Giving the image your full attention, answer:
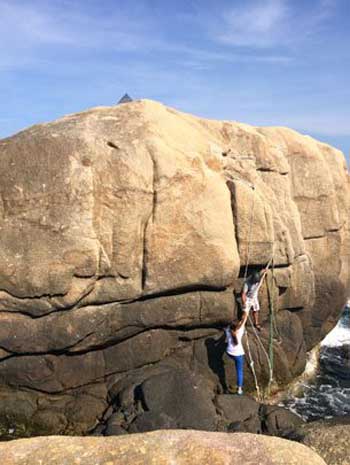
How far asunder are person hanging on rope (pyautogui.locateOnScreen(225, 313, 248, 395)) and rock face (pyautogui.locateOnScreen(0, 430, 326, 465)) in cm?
881

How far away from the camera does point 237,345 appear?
15188 mm

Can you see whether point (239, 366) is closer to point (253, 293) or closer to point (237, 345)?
point (237, 345)

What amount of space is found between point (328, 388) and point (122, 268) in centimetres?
1014

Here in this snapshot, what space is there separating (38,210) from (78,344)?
4.35 meters

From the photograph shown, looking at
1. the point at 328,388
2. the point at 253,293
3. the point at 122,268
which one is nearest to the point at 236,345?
the point at 253,293

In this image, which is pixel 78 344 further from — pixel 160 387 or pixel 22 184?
pixel 22 184

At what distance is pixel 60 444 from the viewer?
628cm

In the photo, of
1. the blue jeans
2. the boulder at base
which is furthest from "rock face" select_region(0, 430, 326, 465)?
the blue jeans

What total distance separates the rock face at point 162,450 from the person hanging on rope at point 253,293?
1000 cm

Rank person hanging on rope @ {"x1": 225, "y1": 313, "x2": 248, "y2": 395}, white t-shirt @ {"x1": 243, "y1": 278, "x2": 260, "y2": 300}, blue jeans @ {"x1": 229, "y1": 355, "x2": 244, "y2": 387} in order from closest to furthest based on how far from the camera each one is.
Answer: person hanging on rope @ {"x1": 225, "y1": 313, "x2": 248, "y2": 395} < blue jeans @ {"x1": 229, "y1": 355, "x2": 244, "y2": 387} < white t-shirt @ {"x1": 243, "y1": 278, "x2": 260, "y2": 300}

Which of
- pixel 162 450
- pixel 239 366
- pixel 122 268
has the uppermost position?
pixel 122 268

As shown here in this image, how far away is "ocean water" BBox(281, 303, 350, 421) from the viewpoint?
643 inches

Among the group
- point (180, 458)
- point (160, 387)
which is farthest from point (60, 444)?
point (160, 387)

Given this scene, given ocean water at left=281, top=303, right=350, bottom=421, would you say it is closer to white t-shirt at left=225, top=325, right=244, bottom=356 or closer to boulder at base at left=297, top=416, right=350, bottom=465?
white t-shirt at left=225, top=325, right=244, bottom=356
